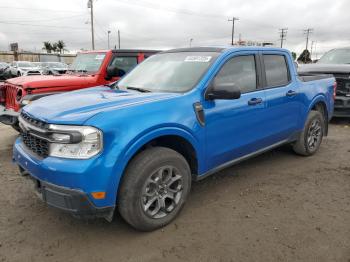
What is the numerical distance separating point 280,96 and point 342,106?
13.8 ft

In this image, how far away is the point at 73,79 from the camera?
6.46 m

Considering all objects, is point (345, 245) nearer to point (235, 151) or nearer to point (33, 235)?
point (235, 151)

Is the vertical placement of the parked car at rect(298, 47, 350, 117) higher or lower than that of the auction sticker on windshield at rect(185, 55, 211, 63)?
lower

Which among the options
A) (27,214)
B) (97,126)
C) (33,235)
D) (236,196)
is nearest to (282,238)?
(236,196)

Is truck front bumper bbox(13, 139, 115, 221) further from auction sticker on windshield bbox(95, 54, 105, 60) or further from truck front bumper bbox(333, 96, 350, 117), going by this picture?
truck front bumper bbox(333, 96, 350, 117)

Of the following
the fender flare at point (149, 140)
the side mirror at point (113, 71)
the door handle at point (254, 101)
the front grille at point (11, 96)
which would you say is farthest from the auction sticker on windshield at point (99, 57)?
the fender flare at point (149, 140)

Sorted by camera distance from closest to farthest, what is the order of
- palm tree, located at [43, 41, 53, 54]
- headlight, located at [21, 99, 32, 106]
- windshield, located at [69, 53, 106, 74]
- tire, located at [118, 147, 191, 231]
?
tire, located at [118, 147, 191, 231]
headlight, located at [21, 99, 32, 106]
windshield, located at [69, 53, 106, 74]
palm tree, located at [43, 41, 53, 54]

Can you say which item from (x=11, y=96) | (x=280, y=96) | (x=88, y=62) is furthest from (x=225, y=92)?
(x=88, y=62)

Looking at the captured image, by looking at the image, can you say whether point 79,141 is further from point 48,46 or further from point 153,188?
point 48,46

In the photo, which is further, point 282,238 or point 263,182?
point 263,182

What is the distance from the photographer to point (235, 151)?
3.93 m

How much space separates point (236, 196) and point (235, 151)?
0.54 meters

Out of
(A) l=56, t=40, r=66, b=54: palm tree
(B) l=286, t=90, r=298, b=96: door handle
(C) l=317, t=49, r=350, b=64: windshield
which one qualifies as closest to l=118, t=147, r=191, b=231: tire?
(B) l=286, t=90, r=298, b=96: door handle

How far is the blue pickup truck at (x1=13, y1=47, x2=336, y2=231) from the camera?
8.86 ft
